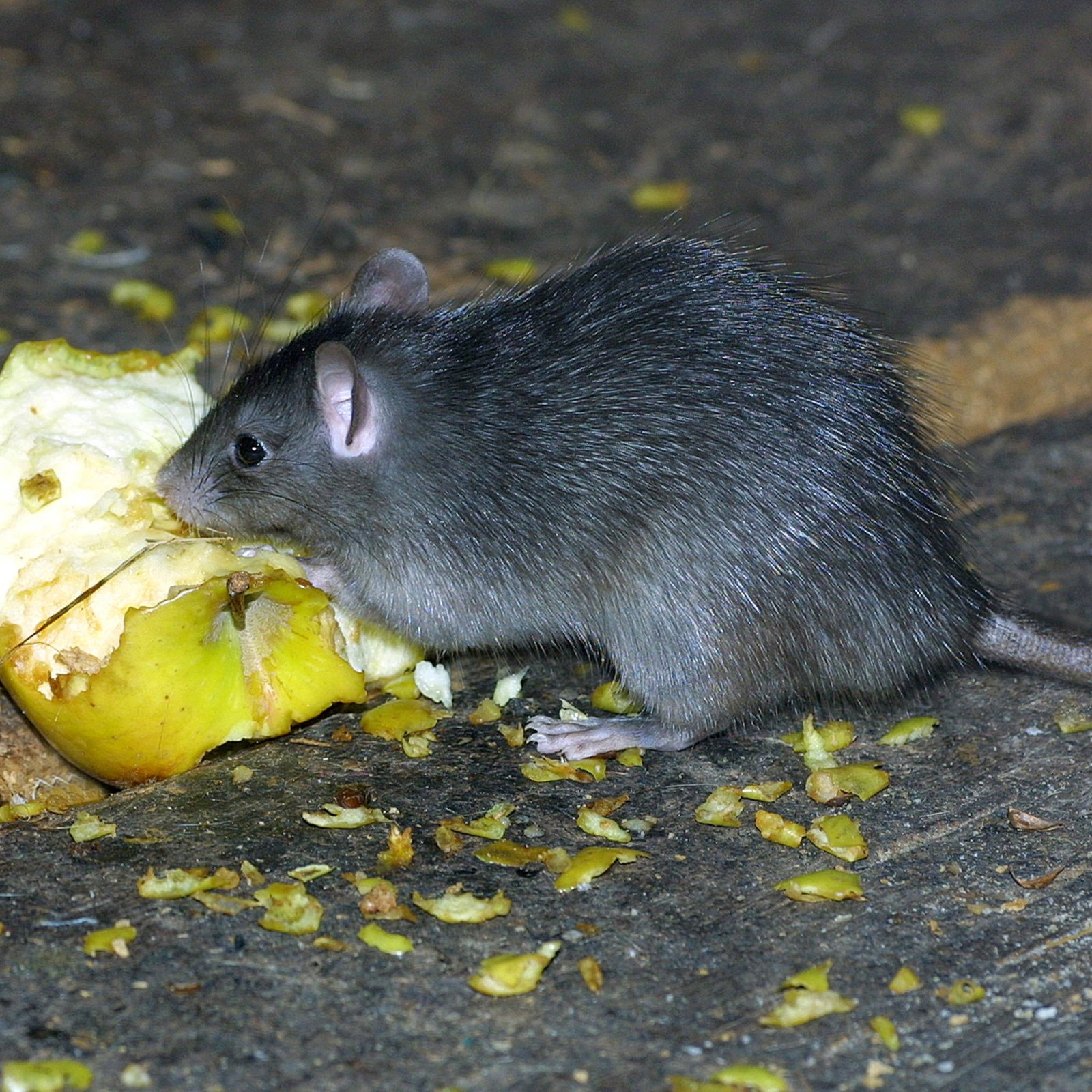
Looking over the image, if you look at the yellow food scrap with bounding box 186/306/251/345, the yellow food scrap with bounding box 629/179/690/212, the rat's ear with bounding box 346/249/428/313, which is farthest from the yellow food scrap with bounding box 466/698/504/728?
the yellow food scrap with bounding box 629/179/690/212

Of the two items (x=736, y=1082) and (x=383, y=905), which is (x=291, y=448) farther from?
(x=736, y=1082)

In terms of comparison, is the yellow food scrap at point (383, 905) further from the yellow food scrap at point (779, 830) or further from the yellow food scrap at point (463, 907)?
the yellow food scrap at point (779, 830)

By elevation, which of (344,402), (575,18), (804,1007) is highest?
(575,18)

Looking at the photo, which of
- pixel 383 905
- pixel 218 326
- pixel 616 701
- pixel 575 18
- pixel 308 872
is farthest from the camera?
pixel 575 18

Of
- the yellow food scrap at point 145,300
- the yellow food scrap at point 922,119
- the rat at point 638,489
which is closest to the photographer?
the rat at point 638,489

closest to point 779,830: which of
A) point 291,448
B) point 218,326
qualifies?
point 291,448

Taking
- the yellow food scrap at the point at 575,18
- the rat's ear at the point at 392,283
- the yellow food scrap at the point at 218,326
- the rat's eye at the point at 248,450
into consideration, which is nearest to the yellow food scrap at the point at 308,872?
the rat's eye at the point at 248,450
